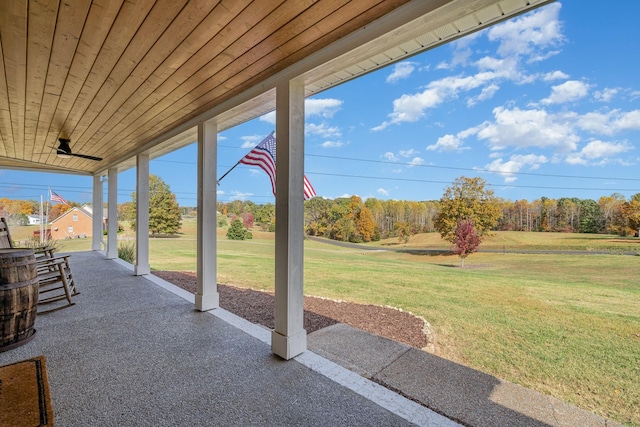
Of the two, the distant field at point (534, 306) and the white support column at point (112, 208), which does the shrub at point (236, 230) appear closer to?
the distant field at point (534, 306)

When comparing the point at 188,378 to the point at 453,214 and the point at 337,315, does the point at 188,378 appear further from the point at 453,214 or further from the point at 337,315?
the point at 453,214

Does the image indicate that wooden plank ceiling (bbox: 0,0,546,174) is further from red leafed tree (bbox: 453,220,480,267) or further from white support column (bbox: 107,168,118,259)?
red leafed tree (bbox: 453,220,480,267)

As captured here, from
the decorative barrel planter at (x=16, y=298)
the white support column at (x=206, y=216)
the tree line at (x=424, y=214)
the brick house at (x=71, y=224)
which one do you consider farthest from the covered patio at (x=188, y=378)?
the brick house at (x=71, y=224)

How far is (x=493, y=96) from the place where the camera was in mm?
10719

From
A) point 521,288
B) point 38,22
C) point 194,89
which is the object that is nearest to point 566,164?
point 521,288

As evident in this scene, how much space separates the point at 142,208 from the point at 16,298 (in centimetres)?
280

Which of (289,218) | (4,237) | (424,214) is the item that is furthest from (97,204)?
(424,214)

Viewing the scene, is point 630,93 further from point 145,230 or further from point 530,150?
point 145,230

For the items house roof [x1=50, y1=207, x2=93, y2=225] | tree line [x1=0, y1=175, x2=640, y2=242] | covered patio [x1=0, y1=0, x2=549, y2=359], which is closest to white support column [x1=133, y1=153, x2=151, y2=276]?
covered patio [x1=0, y1=0, x2=549, y2=359]

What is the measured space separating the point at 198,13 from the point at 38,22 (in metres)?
1.03

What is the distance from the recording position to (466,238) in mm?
9328

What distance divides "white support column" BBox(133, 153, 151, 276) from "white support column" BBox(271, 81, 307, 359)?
12.7 feet

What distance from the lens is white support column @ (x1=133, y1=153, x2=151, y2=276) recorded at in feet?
16.3

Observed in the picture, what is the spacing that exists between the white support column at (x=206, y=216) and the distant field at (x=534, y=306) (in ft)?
9.75
